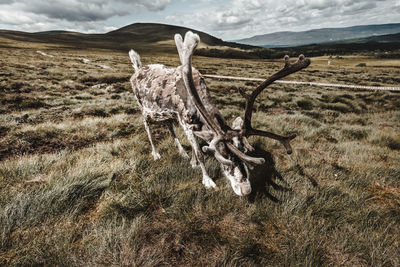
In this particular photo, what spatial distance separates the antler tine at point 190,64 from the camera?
2.82 metres

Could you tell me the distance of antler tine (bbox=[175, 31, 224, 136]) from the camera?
282 centimetres

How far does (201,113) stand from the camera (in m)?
3.37

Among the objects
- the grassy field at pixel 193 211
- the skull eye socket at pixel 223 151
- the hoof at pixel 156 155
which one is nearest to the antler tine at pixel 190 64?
the skull eye socket at pixel 223 151

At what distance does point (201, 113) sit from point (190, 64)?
2.79 feet

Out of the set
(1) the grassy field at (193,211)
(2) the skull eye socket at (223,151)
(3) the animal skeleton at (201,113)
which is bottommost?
(1) the grassy field at (193,211)

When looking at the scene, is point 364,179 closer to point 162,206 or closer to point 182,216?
point 182,216

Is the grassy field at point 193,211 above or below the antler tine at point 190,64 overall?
below

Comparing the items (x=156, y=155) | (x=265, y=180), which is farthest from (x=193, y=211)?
(x=156, y=155)

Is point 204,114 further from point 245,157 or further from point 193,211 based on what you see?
point 193,211

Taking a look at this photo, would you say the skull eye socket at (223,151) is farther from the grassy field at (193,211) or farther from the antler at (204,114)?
the grassy field at (193,211)

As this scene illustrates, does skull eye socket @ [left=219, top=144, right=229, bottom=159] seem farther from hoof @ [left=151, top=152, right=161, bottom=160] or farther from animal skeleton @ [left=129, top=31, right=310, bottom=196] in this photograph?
hoof @ [left=151, top=152, right=161, bottom=160]

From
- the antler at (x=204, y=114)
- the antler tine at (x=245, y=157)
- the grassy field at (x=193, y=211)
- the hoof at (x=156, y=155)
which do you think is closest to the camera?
the grassy field at (x=193, y=211)

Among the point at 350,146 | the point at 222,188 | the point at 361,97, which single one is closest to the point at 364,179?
the point at 350,146

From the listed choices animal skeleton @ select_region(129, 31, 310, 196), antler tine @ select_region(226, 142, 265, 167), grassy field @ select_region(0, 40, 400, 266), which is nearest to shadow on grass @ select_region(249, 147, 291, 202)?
grassy field @ select_region(0, 40, 400, 266)
